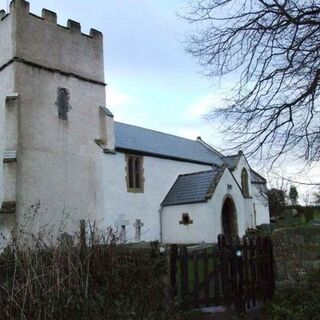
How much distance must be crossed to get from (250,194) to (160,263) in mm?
28162

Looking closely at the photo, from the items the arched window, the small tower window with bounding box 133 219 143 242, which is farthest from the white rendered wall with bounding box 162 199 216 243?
the arched window

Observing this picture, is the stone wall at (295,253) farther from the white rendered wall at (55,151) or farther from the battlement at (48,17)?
the battlement at (48,17)

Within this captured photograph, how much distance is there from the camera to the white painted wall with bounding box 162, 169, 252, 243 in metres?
24.8

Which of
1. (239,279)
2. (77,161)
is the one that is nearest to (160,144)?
(77,161)

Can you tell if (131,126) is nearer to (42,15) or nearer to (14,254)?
(42,15)

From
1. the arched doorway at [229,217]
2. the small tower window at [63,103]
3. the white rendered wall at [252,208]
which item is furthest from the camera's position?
the white rendered wall at [252,208]

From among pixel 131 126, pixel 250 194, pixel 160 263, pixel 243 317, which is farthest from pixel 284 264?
pixel 250 194

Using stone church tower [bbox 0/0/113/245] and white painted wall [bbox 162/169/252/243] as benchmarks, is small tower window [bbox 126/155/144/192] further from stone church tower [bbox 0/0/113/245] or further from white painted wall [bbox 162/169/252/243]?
white painted wall [bbox 162/169/252/243]

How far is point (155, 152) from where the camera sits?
2755 centimetres

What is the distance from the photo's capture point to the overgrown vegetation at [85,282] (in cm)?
644

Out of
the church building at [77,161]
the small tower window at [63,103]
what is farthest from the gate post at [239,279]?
the small tower window at [63,103]

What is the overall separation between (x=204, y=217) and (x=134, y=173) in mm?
4665

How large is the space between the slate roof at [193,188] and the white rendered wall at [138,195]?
478 millimetres

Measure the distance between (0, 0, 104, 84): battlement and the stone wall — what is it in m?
15.6
